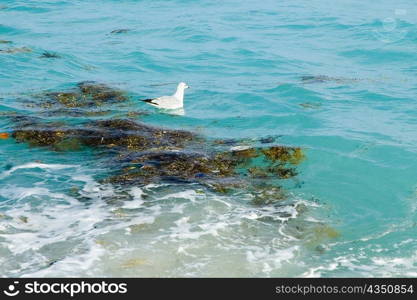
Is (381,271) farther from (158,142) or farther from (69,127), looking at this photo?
(69,127)

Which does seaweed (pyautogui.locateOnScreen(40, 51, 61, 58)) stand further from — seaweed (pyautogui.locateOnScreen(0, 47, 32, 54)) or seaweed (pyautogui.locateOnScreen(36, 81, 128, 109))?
seaweed (pyautogui.locateOnScreen(36, 81, 128, 109))

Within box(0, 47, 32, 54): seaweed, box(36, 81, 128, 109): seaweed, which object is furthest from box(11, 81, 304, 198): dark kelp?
box(0, 47, 32, 54): seaweed

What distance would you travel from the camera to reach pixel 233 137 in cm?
1273

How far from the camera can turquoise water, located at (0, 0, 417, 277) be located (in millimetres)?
7812

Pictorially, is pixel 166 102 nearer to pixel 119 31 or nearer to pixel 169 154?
pixel 169 154

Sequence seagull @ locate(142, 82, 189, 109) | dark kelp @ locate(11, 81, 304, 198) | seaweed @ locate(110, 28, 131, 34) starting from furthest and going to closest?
seaweed @ locate(110, 28, 131, 34) < seagull @ locate(142, 82, 189, 109) < dark kelp @ locate(11, 81, 304, 198)

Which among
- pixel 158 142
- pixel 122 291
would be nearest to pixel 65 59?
pixel 158 142

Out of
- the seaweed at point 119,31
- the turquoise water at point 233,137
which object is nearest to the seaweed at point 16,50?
the turquoise water at point 233,137

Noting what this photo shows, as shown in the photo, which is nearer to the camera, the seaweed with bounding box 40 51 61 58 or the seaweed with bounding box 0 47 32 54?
the seaweed with bounding box 40 51 61 58

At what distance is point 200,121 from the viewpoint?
1415cm

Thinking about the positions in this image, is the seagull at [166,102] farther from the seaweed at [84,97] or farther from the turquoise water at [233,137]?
the seaweed at [84,97]

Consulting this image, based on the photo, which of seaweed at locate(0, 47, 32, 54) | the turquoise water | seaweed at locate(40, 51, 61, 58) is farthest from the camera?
seaweed at locate(0, 47, 32, 54)

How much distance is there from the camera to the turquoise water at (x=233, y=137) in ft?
25.6

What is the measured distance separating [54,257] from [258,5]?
2797 cm
